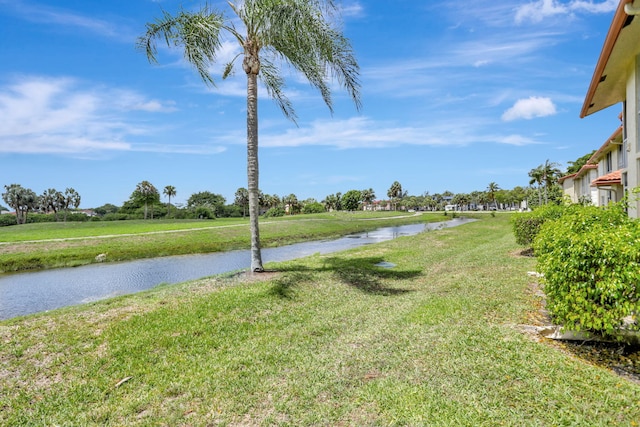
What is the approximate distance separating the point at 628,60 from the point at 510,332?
972 cm

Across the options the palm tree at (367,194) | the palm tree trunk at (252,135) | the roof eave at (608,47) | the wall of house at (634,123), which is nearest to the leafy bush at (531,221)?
the wall of house at (634,123)

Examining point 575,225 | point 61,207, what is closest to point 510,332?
point 575,225

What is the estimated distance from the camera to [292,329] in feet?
24.0

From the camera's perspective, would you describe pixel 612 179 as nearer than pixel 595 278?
No

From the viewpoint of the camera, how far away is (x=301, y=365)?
5.55 meters

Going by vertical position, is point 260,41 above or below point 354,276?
above

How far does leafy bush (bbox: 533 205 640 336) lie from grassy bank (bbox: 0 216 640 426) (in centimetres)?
70

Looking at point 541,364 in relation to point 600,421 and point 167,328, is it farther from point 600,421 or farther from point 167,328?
point 167,328

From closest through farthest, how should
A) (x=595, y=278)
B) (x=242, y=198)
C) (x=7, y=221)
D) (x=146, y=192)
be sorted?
(x=595, y=278)
(x=7, y=221)
(x=146, y=192)
(x=242, y=198)

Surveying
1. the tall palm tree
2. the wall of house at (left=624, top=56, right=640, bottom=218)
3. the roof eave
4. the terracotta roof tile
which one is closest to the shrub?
the tall palm tree

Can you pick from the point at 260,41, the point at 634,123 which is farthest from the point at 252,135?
the point at 634,123

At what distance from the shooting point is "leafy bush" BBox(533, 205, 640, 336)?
4676mm

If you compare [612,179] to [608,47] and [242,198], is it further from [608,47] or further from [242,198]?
[242,198]

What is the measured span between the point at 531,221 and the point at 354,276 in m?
8.65
